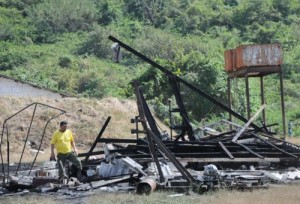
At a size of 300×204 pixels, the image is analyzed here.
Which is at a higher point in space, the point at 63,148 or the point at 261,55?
the point at 261,55

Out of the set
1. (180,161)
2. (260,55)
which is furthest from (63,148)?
(260,55)

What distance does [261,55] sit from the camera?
1009 inches

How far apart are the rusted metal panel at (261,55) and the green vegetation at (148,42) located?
13.9 metres

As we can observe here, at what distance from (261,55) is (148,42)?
137 ft

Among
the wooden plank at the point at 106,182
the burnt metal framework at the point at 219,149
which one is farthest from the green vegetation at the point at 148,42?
the wooden plank at the point at 106,182

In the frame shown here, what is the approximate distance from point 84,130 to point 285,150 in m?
15.7

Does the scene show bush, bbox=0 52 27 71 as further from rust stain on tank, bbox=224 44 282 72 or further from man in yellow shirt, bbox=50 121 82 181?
man in yellow shirt, bbox=50 121 82 181

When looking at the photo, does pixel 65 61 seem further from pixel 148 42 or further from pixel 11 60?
pixel 148 42

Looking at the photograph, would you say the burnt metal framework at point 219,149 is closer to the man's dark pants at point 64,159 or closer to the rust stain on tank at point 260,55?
the man's dark pants at point 64,159

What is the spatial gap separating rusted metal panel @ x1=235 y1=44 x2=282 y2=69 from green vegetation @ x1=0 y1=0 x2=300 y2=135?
1387 centimetres

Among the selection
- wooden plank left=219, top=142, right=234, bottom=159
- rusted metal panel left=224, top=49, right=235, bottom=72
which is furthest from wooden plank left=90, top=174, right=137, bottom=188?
rusted metal panel left=224, top=49, right=235, bottom=72

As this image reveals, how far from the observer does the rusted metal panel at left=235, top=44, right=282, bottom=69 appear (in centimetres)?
2542

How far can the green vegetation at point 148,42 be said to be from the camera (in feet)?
145

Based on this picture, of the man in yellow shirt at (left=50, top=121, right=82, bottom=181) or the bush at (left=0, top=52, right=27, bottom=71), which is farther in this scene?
the bush at (left=0, top=52, right=27, bottom=71)
